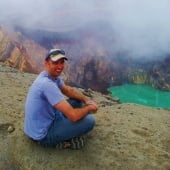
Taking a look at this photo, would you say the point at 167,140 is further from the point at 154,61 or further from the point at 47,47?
the point at 154,61

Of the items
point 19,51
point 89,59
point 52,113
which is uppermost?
point 19,51

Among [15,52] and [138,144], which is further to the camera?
[15,52]

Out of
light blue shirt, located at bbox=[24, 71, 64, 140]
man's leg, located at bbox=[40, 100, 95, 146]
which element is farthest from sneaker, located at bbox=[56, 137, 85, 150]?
light blue shirt, located at bbox=[24, 71, 64, 140]

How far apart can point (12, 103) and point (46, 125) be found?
2962mm

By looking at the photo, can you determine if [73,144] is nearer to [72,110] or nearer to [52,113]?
[52,113]

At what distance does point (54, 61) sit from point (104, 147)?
1606 millimetres

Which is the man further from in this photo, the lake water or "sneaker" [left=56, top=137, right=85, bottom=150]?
the lake water

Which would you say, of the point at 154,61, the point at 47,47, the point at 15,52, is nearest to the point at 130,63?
the point at 154,61

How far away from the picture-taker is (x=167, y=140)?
6.80m

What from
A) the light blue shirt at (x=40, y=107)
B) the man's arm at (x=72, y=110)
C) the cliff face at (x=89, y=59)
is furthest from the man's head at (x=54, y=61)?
the cliff face at (x=89, y=59)

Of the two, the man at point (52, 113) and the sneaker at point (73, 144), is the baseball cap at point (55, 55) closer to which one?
the man at point (52, 113)

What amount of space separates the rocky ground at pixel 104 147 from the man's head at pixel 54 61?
123 centimetres

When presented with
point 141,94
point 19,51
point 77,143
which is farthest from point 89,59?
point 77,143

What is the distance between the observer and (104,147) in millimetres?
6234
